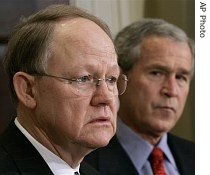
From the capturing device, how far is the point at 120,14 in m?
1.71

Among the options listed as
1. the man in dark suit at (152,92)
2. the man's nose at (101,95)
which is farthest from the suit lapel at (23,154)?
the man in dark suit at (152,92)

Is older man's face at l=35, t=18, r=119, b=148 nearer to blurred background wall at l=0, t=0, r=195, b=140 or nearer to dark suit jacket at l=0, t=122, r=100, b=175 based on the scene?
dark suit jacket at l=0, t=122, r=100, b=175

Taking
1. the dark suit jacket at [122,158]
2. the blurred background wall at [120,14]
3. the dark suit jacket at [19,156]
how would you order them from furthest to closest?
the dark suit jacket at [122,158], the blurred background wall at [120,14], the dark suit jacket at [19,156]

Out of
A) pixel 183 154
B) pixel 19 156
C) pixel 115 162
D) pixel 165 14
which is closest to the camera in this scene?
pixel 19 156

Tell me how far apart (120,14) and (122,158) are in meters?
0.48

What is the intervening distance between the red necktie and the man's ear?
63 cm

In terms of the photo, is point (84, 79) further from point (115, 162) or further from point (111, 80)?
point (115, 162)

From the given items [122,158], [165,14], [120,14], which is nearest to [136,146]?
[122,158]

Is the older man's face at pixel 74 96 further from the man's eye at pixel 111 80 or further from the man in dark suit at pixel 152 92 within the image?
the man in dark suit at pixel 152 92

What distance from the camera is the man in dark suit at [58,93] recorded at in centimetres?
104

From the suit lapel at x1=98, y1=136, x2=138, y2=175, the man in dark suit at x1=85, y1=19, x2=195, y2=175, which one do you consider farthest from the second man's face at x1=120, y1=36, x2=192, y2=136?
the suit lapel at x1=98, y1=136, x2=138, y2=175

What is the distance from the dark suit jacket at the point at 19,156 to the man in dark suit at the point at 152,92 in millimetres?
557

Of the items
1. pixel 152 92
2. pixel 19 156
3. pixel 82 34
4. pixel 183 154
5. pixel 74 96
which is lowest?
pixel 183 154

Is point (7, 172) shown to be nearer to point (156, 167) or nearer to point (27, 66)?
point (27, 66)
